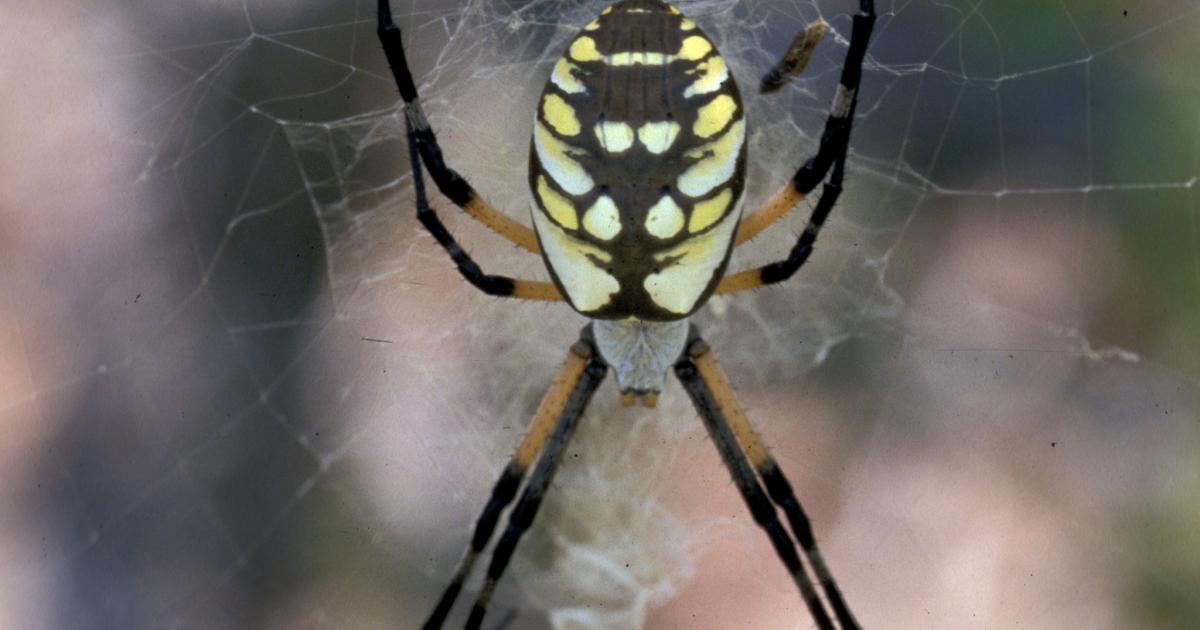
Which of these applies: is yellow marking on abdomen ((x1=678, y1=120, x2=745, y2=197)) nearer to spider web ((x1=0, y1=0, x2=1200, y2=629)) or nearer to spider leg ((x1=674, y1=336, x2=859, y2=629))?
spider leg ((x1=674, y1=336, x2=859, y2=629))

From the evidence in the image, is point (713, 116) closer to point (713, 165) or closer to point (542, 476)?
point (713, 165)

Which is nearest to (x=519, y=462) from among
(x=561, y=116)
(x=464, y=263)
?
(x=464, y=263)

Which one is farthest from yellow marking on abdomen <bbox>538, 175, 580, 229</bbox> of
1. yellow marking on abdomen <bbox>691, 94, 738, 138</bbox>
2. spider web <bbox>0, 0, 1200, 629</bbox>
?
spider web <bbox>0, 0, 1200, 629</bbox>

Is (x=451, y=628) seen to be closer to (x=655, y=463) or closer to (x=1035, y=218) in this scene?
(x=655, y=463)

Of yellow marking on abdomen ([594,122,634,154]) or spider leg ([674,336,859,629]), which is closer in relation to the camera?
yellow marking on abdomen ([594,122,634,154])

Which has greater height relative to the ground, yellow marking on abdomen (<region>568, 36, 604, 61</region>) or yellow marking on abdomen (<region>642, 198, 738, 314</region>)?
yellow marking on abdomen (<region>568, 36, 604, 61</region>)

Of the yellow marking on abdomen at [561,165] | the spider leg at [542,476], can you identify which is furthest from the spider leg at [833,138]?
the spider leg at [542,476]

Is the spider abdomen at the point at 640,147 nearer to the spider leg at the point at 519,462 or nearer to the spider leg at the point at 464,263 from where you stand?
the spider leg at the point at 464,263
